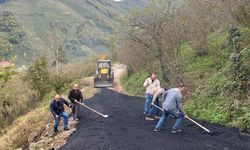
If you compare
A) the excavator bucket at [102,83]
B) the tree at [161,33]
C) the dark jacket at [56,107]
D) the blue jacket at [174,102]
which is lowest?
the excavator bucket at [102,83]

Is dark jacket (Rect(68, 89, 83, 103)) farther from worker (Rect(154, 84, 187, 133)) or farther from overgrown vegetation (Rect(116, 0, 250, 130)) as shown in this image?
worker (Rect(154, 84, 187, 133))

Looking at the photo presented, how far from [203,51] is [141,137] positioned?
14298mm

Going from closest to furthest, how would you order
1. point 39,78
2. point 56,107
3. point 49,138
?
point 49,138, point 56,107, point 39,78

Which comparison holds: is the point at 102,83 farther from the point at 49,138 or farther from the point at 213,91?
the point at 49,138

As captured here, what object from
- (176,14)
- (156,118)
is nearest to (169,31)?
(176,14)

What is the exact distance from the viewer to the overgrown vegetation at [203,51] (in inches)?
677

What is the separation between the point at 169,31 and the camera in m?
24.9

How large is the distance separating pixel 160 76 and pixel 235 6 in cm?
1100

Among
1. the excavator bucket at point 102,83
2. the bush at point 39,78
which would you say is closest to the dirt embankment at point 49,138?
the bush at point 39,78

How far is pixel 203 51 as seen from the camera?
27.2m

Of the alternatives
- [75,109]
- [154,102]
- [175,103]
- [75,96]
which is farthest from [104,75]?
[175,103]

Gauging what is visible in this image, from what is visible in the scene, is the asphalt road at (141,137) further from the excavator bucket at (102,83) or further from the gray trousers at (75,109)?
the excavator bucket at (102,83)

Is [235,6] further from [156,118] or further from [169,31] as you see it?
[156,118]

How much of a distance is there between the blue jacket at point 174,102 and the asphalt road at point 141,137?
87 centimetres
